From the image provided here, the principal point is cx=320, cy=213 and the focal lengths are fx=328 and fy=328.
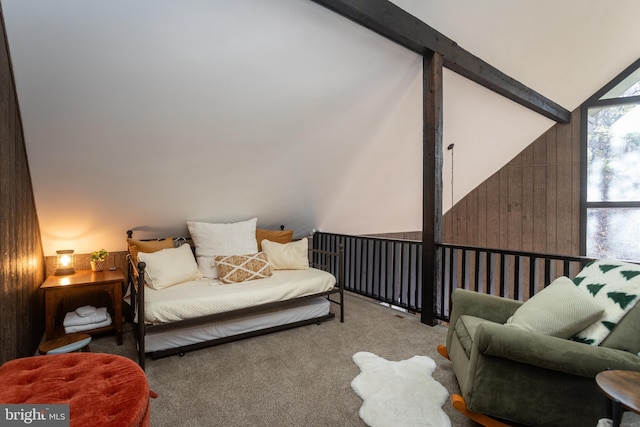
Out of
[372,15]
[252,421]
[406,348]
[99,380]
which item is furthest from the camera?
[406,348]

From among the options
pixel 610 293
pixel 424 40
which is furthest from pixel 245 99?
pixel 610 293

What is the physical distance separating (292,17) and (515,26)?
96.7 inches

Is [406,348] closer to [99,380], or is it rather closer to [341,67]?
[99,380]

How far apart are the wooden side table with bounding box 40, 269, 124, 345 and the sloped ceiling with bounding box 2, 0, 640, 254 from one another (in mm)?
511

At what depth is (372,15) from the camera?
2.55 meters

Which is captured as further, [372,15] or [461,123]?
[461,123]

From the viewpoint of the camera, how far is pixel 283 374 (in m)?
2.31

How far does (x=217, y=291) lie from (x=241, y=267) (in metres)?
0.46

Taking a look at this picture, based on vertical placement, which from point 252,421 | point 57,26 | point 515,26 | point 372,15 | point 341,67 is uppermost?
point 515,26

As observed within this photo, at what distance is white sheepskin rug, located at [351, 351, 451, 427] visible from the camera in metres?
1.79

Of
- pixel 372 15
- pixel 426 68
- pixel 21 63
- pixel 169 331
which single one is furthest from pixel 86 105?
pixel 426 68

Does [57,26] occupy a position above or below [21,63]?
above

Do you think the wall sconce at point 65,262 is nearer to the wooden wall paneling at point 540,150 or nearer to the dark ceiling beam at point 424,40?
the dark ceiling beam at point 424,40

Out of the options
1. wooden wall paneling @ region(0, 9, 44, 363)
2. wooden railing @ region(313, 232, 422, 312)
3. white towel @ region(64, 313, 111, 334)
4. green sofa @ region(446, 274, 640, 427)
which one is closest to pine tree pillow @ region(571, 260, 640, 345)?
green sofa @ region(446, 274, 640, 427)
